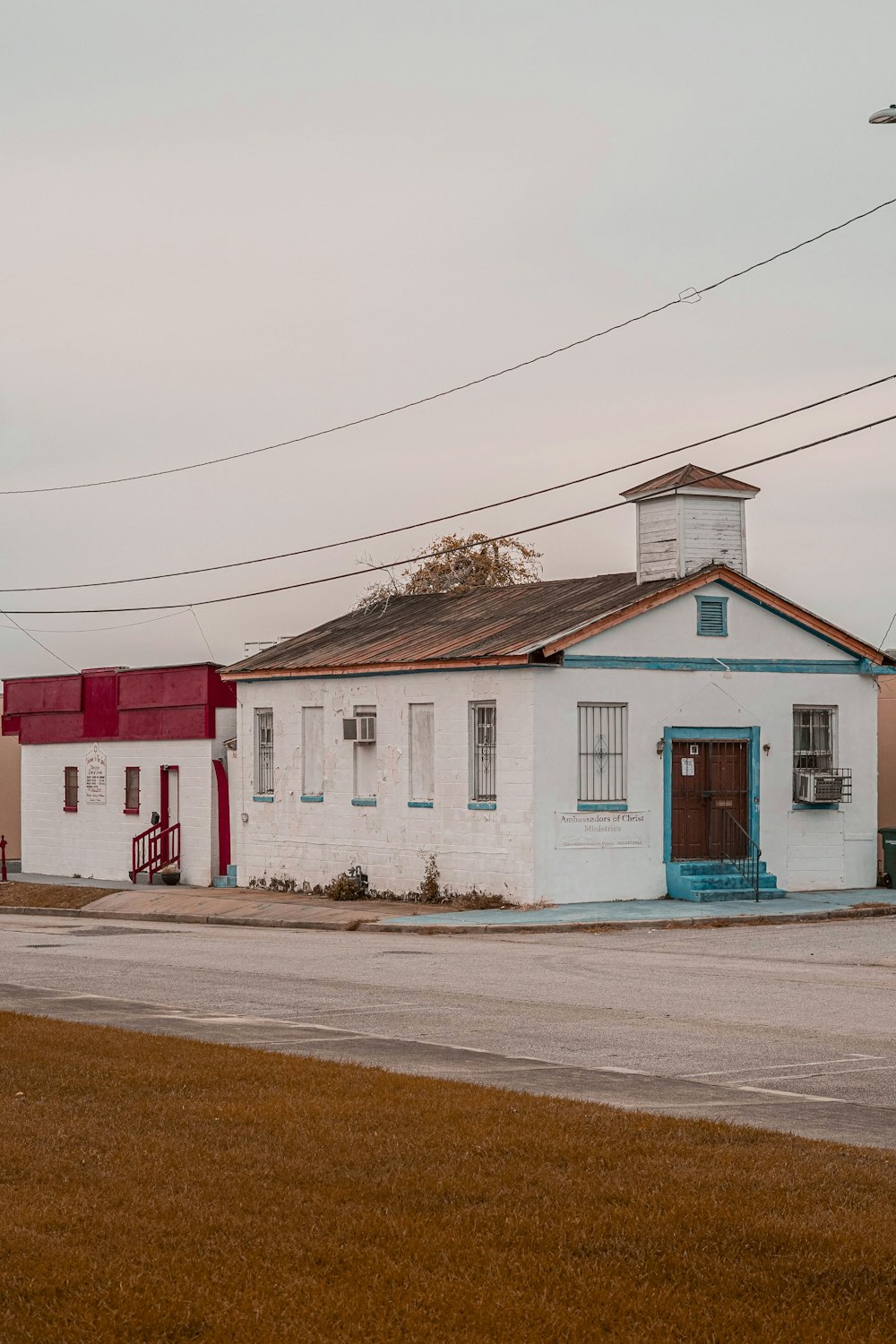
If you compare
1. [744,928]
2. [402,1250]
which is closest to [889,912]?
[744,928]

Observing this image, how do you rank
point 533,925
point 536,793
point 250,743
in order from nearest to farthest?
1. point 533,925
2. point 536,793
3. point 250,743

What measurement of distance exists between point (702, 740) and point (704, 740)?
4cm

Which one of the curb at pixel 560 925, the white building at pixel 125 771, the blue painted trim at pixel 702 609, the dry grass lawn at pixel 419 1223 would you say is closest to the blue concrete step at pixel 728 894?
the curb at pixel 560 925

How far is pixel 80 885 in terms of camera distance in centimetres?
3600

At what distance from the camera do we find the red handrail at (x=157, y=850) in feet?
119

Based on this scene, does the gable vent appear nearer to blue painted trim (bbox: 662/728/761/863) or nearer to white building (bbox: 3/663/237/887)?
blue painted trim (bbox: 662/728/761/863)

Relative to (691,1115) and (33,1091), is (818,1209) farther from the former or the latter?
(33,1091)

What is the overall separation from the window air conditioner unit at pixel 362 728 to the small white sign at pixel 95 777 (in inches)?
386

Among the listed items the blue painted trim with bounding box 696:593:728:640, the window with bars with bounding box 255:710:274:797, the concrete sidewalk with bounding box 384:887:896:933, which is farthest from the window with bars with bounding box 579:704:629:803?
the window with bars with bounding box 255:710:274:797

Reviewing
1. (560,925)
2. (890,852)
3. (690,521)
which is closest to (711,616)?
(690,521)

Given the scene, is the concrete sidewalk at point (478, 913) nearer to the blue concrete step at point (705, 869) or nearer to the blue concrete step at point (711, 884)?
the blue concrete step at point (711, 884)

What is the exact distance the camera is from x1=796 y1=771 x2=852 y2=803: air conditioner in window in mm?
29578

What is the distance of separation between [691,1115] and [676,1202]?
96.1 inches

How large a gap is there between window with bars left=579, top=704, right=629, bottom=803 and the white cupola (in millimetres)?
3166
